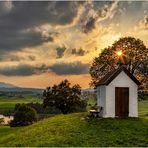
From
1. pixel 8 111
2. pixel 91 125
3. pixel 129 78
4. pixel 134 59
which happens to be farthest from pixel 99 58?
pixel 8 111

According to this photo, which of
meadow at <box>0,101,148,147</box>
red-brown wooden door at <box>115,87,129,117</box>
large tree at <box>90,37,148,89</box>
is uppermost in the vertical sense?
large tree at <box>90,37,148,89</box>

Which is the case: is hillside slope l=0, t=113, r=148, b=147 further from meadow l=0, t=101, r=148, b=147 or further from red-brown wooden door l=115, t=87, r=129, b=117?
red-brown wooden door l=115, t=87, r=129, b=117

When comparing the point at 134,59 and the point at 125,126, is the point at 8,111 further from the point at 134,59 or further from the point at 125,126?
the point at 125,126

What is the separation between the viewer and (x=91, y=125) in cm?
3756

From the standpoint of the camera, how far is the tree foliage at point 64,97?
75250 millimetres

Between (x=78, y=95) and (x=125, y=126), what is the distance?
40.5 metres

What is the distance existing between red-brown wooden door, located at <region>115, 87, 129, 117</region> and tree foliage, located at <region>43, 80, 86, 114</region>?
33.2 m

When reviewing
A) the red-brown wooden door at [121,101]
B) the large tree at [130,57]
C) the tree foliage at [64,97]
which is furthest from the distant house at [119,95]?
the tree foliage at [64,97]

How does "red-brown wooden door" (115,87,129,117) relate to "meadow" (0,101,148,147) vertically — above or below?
above

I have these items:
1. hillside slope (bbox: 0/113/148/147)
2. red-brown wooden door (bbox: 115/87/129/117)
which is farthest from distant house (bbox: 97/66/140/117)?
hillside slope (bbox: 0/113/148/147)

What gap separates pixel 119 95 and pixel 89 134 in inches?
367

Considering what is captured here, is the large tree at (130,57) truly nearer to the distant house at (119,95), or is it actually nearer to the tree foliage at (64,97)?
the distant house at (119,95)

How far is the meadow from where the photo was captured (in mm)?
31578

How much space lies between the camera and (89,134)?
3434cm
